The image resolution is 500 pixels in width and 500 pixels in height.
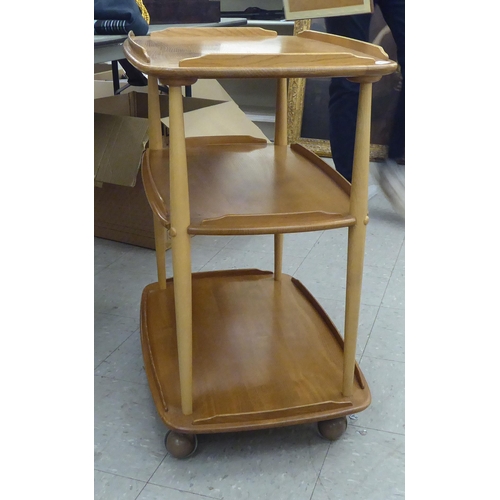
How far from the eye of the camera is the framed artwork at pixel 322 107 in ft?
7.73

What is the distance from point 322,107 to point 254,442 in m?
1.98

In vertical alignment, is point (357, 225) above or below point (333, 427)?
above

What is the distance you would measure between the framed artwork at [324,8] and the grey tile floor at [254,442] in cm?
66

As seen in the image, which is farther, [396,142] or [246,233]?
[396,142]

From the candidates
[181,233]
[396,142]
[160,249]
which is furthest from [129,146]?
[396,142]

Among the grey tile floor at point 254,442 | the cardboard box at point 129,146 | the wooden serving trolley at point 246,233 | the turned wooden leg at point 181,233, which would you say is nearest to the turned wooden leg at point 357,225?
the wooden serving trolley at point 246,233

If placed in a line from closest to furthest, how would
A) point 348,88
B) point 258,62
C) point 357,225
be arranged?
point 258,62 < point 357,225 < point 348,88

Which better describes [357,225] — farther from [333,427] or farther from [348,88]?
[348,88]

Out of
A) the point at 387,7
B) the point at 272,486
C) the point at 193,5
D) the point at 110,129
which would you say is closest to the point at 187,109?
the point at 110,129

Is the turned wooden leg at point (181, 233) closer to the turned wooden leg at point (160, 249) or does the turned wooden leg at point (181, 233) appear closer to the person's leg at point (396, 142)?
the turned wooden leg at point (160, 249)

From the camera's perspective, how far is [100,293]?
138 centimetres

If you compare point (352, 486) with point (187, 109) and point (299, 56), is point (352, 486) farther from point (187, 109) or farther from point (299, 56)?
point (187, 109)

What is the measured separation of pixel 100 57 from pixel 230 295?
0.60m

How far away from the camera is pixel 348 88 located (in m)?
1.79
